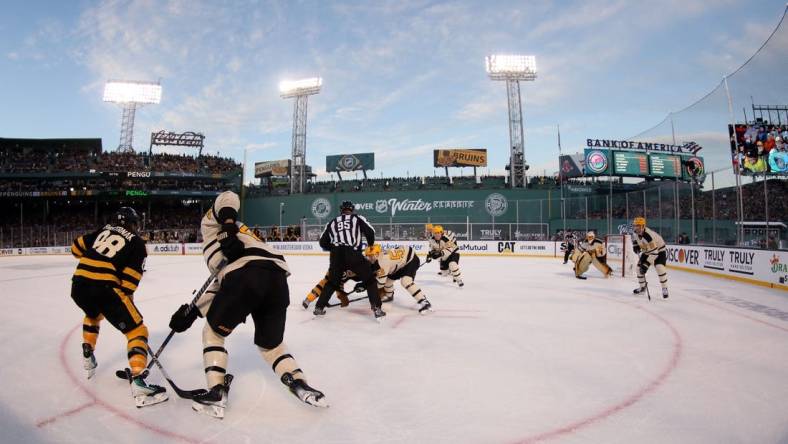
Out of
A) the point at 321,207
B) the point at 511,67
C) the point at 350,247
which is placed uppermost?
the point at 511,67

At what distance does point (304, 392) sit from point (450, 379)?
4.55 ft

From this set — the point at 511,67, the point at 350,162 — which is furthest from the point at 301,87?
the point at 511,67

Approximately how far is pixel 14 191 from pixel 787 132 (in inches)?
1942

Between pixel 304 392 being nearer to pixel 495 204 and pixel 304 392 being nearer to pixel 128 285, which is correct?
pixel 128 285

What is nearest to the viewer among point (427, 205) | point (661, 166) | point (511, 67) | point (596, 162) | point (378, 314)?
point (378, 314)

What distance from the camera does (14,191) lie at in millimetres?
36219

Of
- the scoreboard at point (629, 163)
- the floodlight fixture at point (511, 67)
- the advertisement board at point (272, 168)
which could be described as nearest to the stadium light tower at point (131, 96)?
the advertisement board at point (272, 168)

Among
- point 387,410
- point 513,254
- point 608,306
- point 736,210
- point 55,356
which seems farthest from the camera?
point 513,254

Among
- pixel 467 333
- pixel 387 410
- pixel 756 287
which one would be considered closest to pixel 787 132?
pixel 756 287

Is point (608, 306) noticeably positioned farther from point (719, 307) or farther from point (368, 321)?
point (368, 321)

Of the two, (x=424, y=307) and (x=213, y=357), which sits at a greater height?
(x=213, y=357)

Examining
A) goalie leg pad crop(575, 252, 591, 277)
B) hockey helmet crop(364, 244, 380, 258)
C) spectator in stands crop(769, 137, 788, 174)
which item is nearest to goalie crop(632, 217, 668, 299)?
goalie leg pad crop(575, 252, 591, 277)

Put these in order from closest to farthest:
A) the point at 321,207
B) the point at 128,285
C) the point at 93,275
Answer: the point at 93,275 < the point at 128,285 < the point at 321,207

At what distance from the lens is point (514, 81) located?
1470 inches
